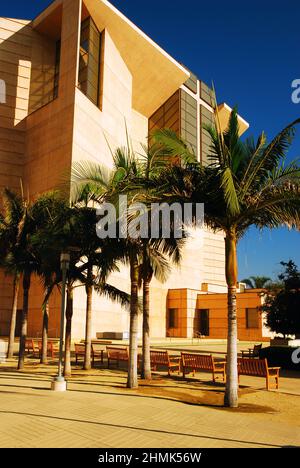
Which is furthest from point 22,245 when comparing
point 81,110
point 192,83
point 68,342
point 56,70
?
point 192,83

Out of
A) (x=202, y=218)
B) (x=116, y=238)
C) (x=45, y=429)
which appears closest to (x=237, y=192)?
(x=202, y=218)

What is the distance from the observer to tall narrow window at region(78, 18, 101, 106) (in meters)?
41.6

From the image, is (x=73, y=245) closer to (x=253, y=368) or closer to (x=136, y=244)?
(x=136, y=244)

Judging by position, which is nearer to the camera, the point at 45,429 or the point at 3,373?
the point at 45,429

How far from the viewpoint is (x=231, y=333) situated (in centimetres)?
1066

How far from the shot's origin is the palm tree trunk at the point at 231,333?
10.5m

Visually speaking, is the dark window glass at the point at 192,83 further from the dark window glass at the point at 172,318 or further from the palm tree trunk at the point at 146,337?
the palm tree trunk at the point at 146,337

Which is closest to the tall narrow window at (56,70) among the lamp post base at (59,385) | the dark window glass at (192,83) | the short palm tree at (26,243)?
the dark window glass at (192,83)

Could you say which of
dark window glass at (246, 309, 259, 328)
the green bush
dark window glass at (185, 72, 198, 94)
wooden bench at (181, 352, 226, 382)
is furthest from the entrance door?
wooden bench at (181, 352, 226, 382)

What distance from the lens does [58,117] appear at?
4072cm

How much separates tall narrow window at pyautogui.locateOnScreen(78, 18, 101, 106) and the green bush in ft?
99.5

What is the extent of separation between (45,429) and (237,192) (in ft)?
22.1

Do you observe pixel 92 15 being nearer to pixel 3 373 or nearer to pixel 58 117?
pixel 58 117

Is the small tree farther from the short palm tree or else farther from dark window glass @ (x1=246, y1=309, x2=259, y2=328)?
dark window glass @ (x1=246, y1=309, x2=259, y2=328)
